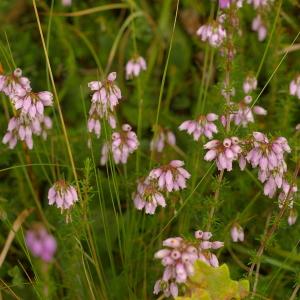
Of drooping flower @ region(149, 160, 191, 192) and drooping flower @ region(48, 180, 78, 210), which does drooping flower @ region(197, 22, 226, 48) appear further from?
drooping flower @ region(48, 180, 78, 210)

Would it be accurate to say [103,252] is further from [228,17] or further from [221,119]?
[228,17]

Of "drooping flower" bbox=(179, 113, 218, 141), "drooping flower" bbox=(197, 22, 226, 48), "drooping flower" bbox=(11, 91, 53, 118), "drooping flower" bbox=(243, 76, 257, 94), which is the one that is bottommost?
"drooping flower" bbox=(179, 113, 218, 141)

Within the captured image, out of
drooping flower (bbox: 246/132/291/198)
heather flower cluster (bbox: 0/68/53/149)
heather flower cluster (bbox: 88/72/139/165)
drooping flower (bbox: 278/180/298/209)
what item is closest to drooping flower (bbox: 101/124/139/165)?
heather flower cluster (bbox: 88/72/139/165)

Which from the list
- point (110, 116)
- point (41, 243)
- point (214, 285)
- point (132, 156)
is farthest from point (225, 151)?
point (132, 156)

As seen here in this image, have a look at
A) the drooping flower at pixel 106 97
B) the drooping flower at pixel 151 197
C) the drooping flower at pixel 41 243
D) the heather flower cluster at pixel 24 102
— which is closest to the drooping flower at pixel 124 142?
the drooping flower at pixel 106 97

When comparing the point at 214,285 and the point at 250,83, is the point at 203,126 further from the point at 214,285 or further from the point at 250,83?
the point at 214,285

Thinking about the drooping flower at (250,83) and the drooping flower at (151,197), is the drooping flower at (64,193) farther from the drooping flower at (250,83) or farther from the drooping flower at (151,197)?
the drooping flower at (250,83)

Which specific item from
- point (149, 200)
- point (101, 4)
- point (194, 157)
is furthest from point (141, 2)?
point (149, 200)
